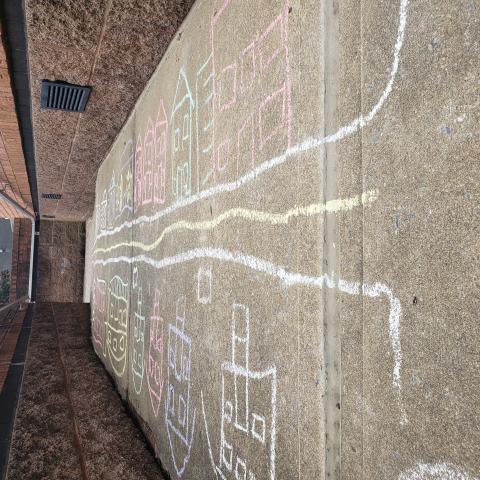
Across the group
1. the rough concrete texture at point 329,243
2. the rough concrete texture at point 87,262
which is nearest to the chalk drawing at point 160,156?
the rough concrete texture at point 329,243

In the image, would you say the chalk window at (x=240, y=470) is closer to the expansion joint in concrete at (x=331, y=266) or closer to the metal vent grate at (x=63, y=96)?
the expansion joint in concrete at (x=331, y=266)

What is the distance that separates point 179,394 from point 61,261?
13.3 m

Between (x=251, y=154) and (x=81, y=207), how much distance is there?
10.4 meters

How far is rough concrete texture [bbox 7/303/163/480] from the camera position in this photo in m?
2.77

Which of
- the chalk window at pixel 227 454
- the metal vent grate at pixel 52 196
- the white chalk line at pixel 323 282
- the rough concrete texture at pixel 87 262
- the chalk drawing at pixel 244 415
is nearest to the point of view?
the white chalk line at pixel 323 282

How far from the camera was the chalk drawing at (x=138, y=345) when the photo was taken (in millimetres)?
3588

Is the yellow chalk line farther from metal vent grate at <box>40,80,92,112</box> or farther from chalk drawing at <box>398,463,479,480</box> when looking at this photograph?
metal vent grate at <box>40,80,92,112</box>

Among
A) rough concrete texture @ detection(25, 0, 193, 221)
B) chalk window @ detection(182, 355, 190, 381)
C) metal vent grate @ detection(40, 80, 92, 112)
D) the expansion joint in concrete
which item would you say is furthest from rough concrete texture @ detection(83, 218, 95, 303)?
the expansion joint in concrete

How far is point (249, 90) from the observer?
176 cm

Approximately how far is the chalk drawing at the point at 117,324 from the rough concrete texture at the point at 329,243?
1.98 m

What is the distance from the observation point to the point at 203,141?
7.54 ft

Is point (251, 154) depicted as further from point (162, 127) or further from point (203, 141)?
point (162, 127)

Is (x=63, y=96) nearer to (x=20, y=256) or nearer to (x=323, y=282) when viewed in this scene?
(x=323, y=282)

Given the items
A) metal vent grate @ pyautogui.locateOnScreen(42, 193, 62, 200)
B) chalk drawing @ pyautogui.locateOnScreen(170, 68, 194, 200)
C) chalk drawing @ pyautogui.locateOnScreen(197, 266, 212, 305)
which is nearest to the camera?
chalk drawing @ pyautogui.locateOnScreen(197, 266, 212, 305)
